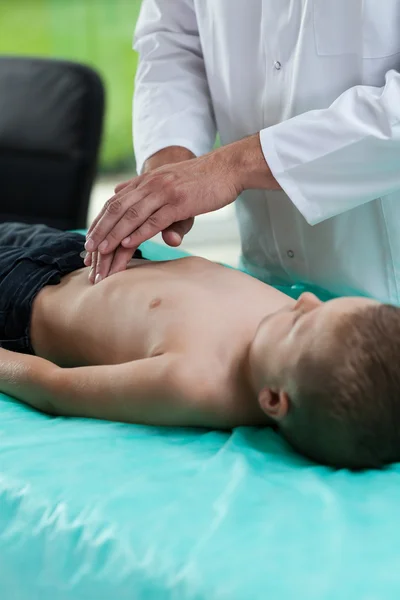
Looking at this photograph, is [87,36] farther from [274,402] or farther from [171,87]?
[274,402]

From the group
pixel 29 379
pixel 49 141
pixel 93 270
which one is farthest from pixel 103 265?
pixel 49 141

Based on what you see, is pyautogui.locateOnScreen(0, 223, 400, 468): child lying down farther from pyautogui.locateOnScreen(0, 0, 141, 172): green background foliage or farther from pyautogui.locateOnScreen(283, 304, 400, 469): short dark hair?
pyautogui.locateOnScreen(0, 0, 141, 172): green background foliage

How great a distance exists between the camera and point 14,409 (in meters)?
1.38

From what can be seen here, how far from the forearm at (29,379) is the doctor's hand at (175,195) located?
0.81 ft

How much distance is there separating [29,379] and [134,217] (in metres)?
0.34

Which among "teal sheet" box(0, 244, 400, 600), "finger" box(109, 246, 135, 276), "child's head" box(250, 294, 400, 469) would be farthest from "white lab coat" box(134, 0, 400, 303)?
"teal sheet" box(0, 244, 400, 600)

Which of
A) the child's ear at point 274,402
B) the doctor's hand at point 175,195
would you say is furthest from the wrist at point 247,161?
the child's ear at point 274,402

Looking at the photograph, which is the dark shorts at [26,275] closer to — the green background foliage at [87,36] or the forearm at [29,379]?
the forearm at [29,379]

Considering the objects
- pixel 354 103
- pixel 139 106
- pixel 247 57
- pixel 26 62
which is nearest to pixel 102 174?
pixel 26 62

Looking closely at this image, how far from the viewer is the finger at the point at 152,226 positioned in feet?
5.04

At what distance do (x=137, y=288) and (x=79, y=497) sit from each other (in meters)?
0.52

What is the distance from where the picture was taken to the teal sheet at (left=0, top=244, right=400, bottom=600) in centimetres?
91

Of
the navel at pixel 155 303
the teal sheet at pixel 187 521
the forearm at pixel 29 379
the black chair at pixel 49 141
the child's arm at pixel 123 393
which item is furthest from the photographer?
the black chair at pixel 49 141

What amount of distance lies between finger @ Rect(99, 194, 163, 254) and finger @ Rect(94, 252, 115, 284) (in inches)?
2.0
